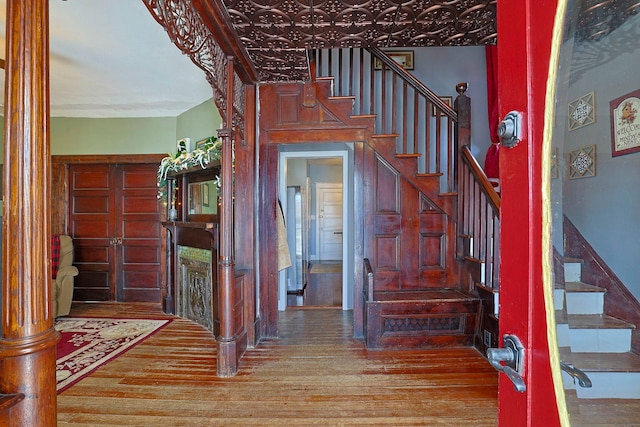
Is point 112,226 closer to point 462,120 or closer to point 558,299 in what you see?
point 462,120

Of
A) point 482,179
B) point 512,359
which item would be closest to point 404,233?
point 482,179

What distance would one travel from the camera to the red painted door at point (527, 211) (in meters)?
0.58

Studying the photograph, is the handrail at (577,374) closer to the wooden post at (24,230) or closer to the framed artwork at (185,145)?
the wooden post at (24,230)

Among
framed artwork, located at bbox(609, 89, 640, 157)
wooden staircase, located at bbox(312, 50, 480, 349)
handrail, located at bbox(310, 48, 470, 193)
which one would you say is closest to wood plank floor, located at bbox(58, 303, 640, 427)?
wooden staircase, located at bbox(312, 50, 480, 349)

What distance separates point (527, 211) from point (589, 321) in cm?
21

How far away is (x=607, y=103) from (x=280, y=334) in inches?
133

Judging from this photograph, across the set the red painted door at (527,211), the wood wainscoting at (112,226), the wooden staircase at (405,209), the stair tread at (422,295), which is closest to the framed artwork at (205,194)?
the wood wainscoting at (112,226)

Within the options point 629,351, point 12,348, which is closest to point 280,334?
point 12,348

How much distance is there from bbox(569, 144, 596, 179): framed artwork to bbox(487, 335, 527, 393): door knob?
0.34 m

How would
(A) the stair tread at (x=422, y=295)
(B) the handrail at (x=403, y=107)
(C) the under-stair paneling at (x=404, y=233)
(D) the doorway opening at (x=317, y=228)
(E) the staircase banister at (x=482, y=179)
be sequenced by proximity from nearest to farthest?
(E) the staircase banister at (x=482, y=179)
(A) the stair tread at (x=422, y=295)
(B) the handrail at (x=403, y=107)
(C) the under-stair paneling at (x=404, y=233)
(D) the doorway opening at (x=317, y=228)

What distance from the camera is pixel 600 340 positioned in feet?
1.76

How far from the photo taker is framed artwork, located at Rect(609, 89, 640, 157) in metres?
0.49

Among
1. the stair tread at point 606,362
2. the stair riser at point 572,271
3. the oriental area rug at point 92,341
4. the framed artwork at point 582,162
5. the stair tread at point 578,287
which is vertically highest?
the framed artwork at point 582,162

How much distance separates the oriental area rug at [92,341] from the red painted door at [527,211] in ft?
9.92
